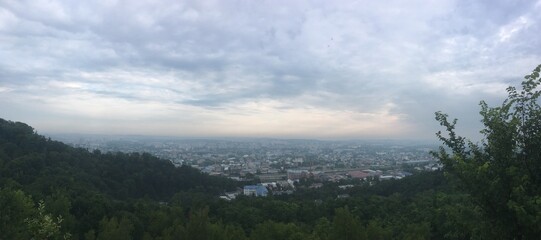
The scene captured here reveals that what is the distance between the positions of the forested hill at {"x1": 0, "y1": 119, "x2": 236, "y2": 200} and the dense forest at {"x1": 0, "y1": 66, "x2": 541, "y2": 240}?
13cm

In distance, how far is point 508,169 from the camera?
412 cm

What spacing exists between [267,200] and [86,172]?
63.7ft

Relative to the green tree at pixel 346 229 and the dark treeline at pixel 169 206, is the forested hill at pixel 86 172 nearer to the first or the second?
the dark treeline at pixel 169 206

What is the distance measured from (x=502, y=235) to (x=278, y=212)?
79.0ft

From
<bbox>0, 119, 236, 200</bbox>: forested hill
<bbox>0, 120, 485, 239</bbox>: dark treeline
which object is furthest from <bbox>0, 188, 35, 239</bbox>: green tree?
<bbox>0, 119, 236, 200</bbox>: forested hill

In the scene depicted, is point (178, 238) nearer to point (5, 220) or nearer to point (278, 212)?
point (5, 220)

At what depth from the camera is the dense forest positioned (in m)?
4.36

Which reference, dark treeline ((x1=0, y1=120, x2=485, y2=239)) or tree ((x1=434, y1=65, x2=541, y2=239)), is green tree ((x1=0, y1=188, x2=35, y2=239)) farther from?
tree ((x1=434, y1=65, x2=541, y2=239))

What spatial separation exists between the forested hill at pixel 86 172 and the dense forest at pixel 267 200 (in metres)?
0.13

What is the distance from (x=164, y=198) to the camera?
141 ft

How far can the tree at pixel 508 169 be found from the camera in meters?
4.12

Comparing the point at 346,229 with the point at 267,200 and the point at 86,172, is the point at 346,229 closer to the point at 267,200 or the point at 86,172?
the point at 267,200

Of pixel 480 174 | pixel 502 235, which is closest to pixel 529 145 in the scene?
pixel 480 174

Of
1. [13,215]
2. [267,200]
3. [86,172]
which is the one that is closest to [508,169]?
[13,215]
